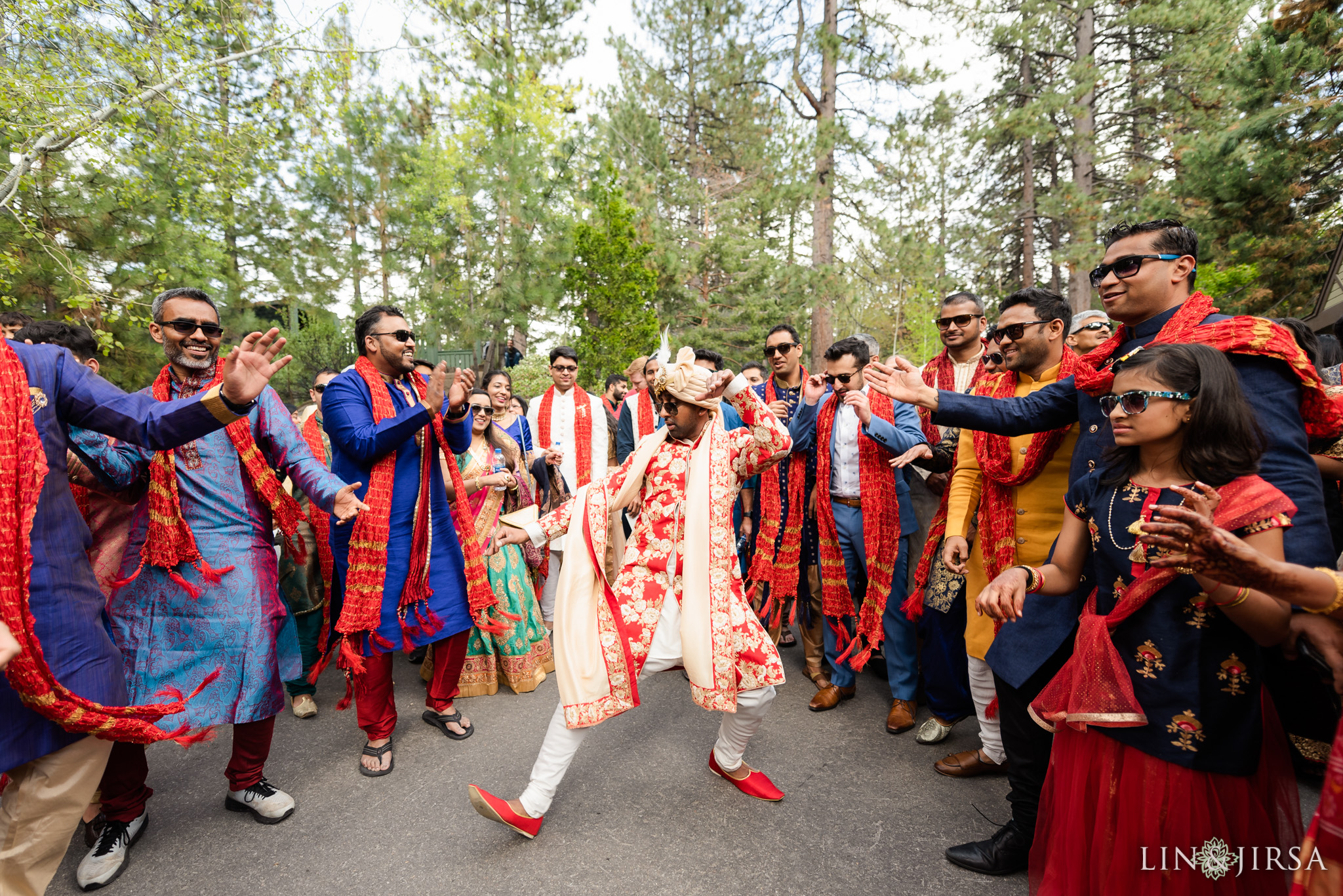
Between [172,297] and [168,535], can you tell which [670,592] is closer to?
[168,535]

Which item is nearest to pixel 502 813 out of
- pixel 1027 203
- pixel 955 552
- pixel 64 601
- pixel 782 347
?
pixel 64 601

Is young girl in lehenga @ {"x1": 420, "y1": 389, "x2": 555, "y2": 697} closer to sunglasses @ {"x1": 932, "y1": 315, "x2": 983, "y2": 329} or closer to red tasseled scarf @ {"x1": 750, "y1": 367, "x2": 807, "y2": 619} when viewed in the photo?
red tasseled scarf @ {"x1": 750, "y1": 367, "x2": 807, "y2": 619}

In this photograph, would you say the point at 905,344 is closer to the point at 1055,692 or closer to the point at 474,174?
the point at 474,174

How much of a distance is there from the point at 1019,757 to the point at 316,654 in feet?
13.1

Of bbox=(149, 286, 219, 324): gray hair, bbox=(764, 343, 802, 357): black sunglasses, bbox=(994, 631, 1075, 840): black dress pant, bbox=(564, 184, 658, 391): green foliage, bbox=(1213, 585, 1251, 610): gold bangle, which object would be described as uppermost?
bbox=(564, 184, 658, 391): green foliage

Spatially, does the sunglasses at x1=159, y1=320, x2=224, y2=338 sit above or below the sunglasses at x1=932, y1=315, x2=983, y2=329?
below

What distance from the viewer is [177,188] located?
9.25 meters

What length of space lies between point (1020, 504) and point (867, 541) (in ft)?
3.44

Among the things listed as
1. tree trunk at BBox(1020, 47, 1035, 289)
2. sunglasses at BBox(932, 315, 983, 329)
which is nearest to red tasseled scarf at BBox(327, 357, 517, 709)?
sunglasses at BBox(932, 315, 983, 329)

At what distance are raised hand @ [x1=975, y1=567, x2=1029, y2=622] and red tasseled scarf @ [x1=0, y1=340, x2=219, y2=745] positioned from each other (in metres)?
2.63

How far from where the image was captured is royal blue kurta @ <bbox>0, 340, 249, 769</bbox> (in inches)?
69.7

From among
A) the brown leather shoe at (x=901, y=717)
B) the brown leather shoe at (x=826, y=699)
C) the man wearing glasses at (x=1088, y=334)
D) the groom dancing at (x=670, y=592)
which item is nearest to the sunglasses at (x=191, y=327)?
the groom dancing at (x=670, y=592)

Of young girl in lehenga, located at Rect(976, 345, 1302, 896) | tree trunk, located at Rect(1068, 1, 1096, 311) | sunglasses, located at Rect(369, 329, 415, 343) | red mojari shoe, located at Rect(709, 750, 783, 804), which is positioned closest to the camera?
young girl in lehenga, located at Rect(976, 345, 1302, 896)

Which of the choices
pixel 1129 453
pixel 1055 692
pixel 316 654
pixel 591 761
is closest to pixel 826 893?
pixel 1055 692
